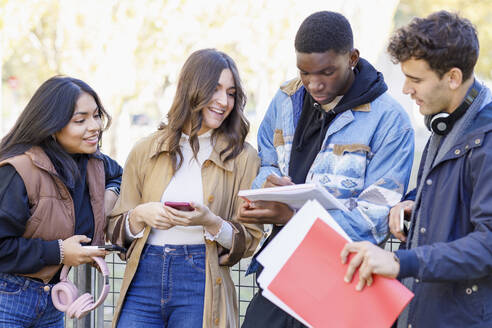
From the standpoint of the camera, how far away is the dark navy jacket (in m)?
2.49

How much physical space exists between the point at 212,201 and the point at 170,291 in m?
0.51

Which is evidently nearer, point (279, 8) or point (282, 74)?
point (279, 8)

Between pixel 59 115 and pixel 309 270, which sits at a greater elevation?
pixel 59 115

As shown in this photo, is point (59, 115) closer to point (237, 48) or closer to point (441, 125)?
point (441, 125)

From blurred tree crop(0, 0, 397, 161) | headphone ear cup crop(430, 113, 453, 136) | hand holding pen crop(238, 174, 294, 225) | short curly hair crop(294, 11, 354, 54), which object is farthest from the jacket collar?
blurred tree crop(0, 0, 397, 161)

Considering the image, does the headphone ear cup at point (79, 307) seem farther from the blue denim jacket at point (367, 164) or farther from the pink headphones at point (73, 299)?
the blue denim jacket at point (367, 164)

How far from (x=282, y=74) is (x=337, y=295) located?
593 inches

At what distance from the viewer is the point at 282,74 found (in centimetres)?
1739

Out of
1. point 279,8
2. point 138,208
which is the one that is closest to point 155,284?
point 138,208

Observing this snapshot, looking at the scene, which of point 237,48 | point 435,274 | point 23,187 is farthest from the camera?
point 237,48

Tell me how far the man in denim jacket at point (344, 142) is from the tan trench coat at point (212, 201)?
0.27 metres

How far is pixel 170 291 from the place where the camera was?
3459 millimetres

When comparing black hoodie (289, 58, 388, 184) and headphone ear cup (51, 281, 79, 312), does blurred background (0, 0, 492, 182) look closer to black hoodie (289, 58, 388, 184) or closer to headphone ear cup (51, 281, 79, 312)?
black hoodie (289, 58, 388, 184)

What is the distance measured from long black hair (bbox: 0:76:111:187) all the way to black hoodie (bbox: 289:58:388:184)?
3.92ft
